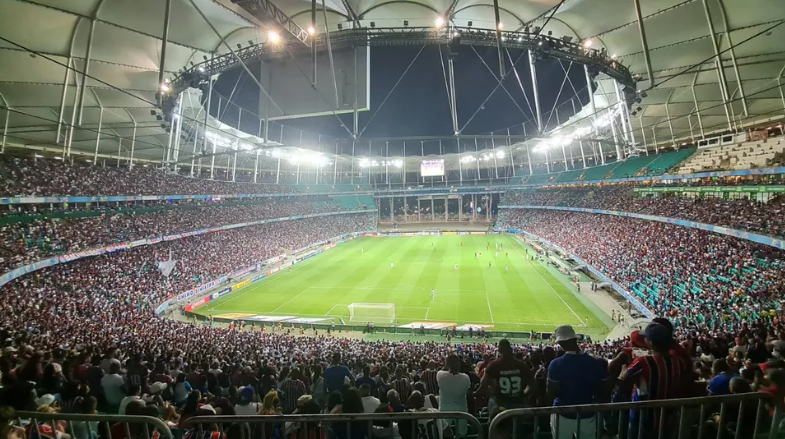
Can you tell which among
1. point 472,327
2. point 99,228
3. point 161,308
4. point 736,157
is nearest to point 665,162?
point 736,157

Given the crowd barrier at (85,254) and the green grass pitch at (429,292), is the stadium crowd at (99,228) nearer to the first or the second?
the crowd barrier at (85,254)

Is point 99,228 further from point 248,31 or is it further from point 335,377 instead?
point 335,377

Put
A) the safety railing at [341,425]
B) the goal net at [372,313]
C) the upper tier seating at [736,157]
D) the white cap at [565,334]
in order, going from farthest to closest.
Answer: the goal net at [372,313] → the upper tier seating at [736,157] → the white cap at [565,334] → the safety railing at [341,425]

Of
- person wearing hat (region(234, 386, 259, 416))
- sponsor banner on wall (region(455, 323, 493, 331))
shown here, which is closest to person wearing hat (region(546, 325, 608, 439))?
person wearing hat (region(234, 386, 259, 416))

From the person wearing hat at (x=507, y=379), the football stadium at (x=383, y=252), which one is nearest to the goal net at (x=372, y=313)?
the football stadium at (x=383, y=252)

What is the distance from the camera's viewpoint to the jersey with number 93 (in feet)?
14.1

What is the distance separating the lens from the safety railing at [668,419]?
2.74 metres

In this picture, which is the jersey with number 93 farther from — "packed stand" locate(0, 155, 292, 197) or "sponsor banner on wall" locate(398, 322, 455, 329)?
"packed stand" locate(0, 155, 292, 197)

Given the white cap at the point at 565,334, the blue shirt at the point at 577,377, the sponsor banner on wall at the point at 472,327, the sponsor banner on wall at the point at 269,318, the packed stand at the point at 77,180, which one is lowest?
the sponsor banner on wall at the point at 472,327

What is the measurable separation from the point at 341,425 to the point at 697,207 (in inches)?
1252

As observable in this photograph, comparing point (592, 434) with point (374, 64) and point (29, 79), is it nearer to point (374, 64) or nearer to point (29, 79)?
point (374, 64)

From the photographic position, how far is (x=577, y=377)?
142 inches

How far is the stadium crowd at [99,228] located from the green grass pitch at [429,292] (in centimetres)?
878

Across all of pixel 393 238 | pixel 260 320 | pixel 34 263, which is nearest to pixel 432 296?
pixel 260 320
